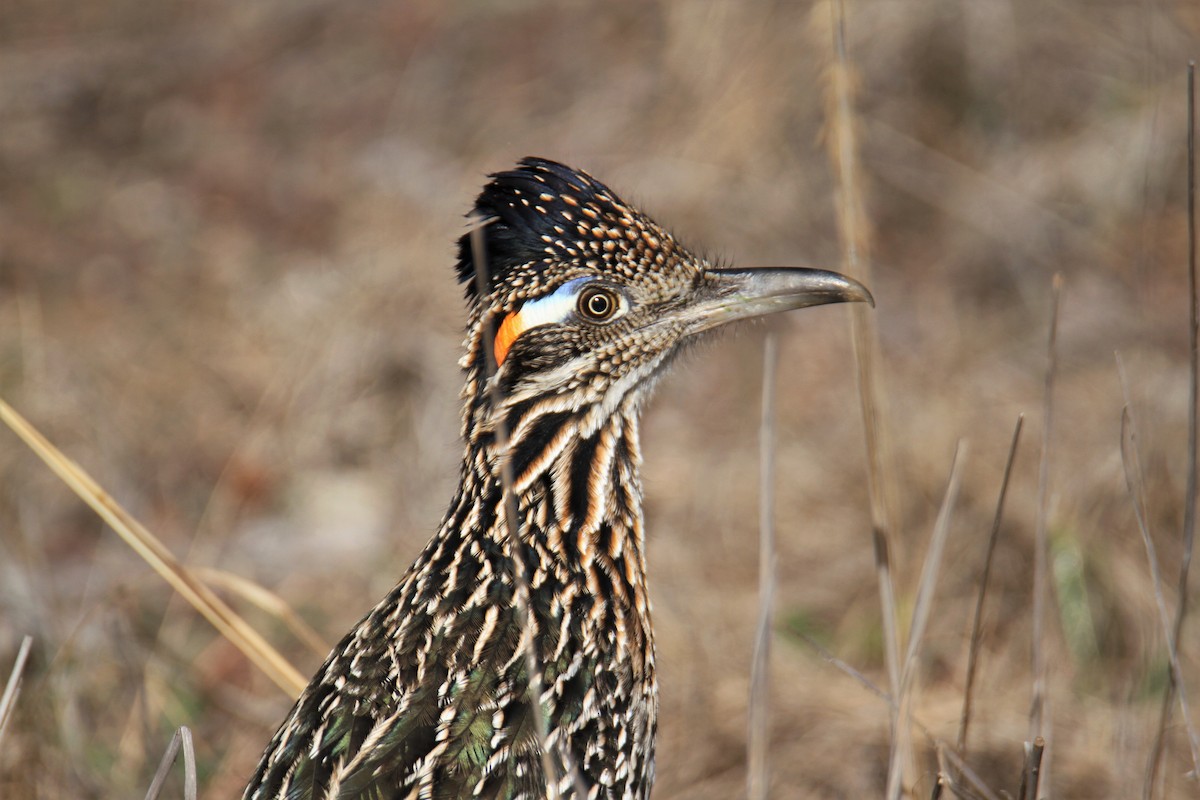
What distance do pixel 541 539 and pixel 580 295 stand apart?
2.14ft

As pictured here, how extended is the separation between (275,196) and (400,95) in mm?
1344

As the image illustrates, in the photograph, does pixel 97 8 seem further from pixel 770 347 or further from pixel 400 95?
pixel 770 347

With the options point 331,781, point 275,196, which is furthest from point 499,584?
point 275,196

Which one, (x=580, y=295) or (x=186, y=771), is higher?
(x=580, y=295)

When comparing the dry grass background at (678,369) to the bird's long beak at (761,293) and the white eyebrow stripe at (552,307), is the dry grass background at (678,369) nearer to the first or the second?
the bird's long beak at (761,293)

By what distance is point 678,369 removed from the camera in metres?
3.95

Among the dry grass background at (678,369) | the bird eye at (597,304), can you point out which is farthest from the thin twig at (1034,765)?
the bird eye at (597,304)

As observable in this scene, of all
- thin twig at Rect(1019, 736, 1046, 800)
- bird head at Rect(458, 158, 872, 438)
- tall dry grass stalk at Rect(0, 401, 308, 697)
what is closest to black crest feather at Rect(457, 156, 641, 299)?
bird head at Rect(458, 158, 872, 438)

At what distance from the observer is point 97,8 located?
35.9 ft

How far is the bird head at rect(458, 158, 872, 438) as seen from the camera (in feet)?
12.0

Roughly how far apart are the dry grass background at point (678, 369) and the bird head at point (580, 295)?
186cm

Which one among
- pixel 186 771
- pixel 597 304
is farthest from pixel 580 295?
pixel 186 771

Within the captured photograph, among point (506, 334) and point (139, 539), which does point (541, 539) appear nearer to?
point (506, 334)

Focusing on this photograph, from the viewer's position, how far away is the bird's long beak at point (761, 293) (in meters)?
3.69
